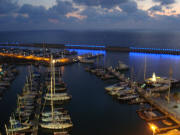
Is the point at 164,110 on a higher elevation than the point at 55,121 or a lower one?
higher

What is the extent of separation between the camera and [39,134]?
1377 cm

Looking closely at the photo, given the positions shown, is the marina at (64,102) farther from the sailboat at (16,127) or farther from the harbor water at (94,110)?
the harbor water at (94,110)

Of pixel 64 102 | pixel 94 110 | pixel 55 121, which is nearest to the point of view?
pixel 55 121

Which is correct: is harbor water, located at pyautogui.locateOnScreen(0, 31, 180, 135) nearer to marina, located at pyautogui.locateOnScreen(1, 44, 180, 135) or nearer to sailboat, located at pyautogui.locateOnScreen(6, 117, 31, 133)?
marina, located at pyautogui.locateOnScreen(1, 44, 180, 135)

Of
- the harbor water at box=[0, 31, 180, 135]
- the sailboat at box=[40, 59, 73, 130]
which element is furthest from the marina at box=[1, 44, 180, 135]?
the harbor water at box=[0, 31, 180, 135]

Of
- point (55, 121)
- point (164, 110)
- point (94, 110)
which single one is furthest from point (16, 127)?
point (164, 110)

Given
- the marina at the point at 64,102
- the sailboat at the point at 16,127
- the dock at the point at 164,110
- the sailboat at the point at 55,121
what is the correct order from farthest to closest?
1. the dock at the point at 164,110
2. the marina at the point at 64,102
3. the sailboat at the point at 55,121
4. the sailboat at the point at 16,127

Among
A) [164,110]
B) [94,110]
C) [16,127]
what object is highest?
[164,110]

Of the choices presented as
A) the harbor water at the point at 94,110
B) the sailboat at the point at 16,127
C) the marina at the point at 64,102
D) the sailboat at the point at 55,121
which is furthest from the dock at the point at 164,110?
the sailboat at the point at 16,127

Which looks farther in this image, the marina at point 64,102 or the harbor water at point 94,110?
the harbor water at point 94,110

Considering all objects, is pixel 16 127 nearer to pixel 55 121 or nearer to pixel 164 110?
pixel 55 121

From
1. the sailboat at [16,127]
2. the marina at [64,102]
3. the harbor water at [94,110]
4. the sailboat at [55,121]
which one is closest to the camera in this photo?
the sailboat at [16,127]

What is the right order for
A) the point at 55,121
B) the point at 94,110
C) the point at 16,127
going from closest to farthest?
the point at 16,127
the point at 55,121
the point at 94,110

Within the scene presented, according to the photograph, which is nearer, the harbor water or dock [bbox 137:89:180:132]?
dock [bbox 137:89:180:132]
